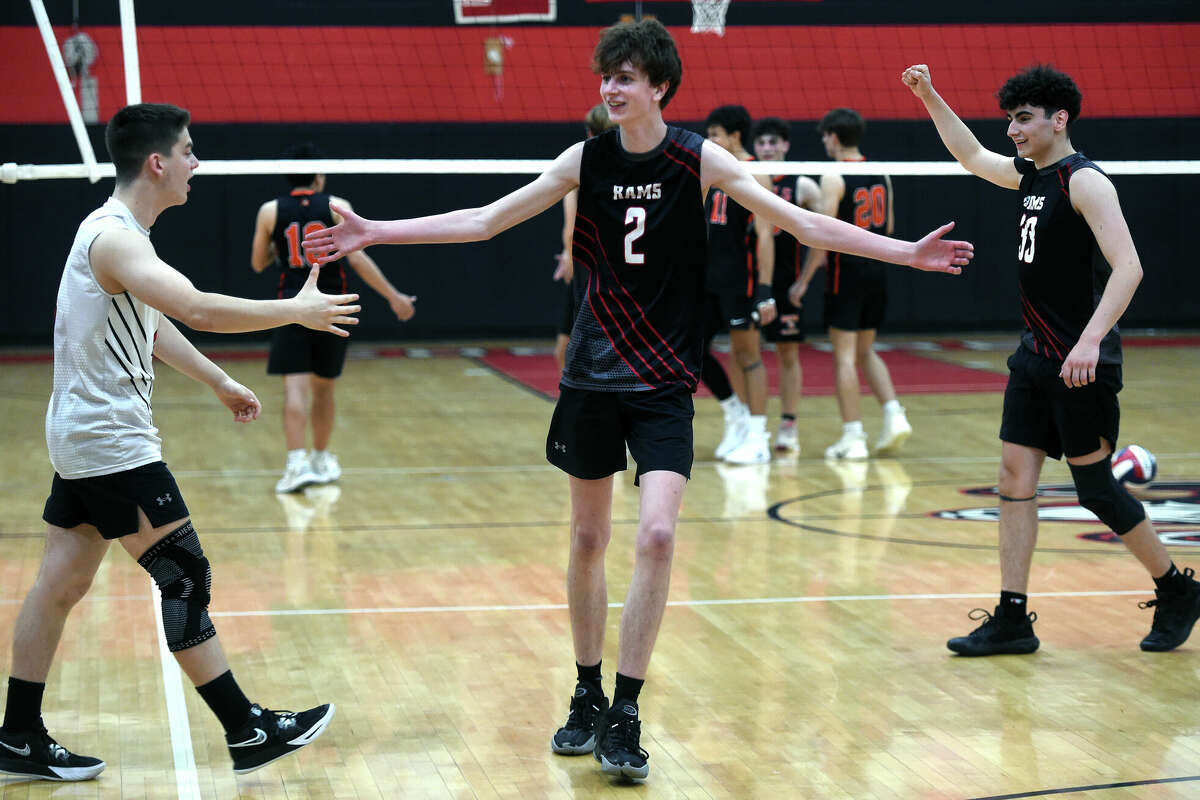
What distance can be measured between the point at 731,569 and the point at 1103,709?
2.34 meters

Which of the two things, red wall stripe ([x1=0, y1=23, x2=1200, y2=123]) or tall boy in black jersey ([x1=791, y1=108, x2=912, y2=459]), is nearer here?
tall boy in black jersey ([x1=791, y1=108, x2=912, y2=459])

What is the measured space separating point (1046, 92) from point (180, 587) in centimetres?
320

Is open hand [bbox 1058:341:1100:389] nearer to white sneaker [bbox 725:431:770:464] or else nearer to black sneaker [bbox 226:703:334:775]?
black sneaker [bbox 226:703:334:775]

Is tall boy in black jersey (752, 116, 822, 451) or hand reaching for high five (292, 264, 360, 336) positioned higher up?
hand reaching for high five (292, 264, 360, 336)

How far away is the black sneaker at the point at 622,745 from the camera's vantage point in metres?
4.15

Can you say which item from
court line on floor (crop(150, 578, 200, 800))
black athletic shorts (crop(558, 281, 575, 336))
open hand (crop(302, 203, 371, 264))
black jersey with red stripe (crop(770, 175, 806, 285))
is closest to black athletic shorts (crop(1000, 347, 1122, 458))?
open hand (crop(302, 203, 371, 264))

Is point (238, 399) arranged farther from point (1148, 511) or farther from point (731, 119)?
point (731, 119)

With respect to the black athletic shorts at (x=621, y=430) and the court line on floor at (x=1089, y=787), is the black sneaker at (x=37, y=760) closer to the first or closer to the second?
the black athletic shorts at (x=621, y=430)

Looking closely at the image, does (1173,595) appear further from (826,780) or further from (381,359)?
(381,359)

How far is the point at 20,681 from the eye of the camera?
13.9ft

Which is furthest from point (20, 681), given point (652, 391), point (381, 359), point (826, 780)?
point (381, 359)

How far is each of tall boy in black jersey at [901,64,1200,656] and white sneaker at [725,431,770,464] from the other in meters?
4.30

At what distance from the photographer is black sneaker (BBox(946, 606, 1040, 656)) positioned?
547 centimetres

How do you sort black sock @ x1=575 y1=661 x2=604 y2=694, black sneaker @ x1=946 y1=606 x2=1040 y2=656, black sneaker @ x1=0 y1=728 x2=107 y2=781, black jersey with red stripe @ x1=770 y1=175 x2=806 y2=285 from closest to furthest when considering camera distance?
1. black sneaker @ x1=0 y1=728 x2=107 y2=781
2. black sock @ x1=575 y1=661 x2=604 y2=694
3. black sneaker @ x1=946 y1=606 x2=1040 y2=656
4. black jersey with red stripe @ x1=770 y1=175 x2=806 y2=285
